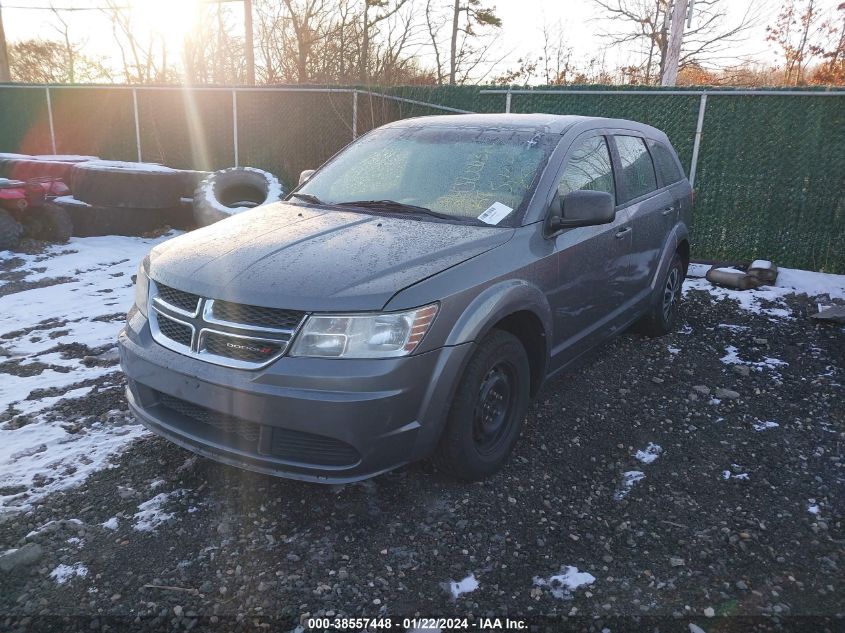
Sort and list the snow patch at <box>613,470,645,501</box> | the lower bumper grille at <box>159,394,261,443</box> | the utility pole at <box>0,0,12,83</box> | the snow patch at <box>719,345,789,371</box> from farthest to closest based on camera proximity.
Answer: the utility pole at <box>0,0,12,83</box> → the snow patch at <box>719,345,789,371</box> → the snow patch at <box>613,470,645,501</box> → the lower bumper grille at <box>159,394,261,443</box>

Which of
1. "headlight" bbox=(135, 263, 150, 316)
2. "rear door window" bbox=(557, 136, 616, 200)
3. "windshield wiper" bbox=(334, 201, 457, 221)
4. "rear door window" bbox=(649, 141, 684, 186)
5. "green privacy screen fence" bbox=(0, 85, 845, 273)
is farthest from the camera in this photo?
"green privacy screen fence" bbox=(0, 85, 845, 273)

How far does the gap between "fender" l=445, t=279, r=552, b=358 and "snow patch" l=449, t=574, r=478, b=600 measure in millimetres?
969

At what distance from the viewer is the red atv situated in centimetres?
798

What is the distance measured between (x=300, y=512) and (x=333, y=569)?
44 centimetres

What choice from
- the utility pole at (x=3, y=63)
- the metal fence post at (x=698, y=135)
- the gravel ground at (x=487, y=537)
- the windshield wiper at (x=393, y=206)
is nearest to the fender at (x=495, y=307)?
the windshield wiper at (x=393, y=206)

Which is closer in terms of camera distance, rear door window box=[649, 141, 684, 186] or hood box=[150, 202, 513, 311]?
hood box=[150, 202, 513, 311]

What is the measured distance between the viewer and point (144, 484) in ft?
10.2

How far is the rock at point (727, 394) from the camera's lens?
14.2 ft

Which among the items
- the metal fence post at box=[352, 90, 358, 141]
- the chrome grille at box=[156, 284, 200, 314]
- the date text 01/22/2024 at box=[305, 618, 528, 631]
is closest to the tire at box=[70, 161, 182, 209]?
the metal fence post at box=[352, 90, 358, 141]

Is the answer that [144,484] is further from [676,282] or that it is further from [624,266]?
[676,282]

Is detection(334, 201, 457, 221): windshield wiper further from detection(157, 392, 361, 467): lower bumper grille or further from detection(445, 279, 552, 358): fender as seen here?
detection(157, 392, 361, 467): lower bumper grille

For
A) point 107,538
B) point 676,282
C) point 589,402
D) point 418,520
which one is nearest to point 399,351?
point 418,520

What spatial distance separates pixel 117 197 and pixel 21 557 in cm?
741

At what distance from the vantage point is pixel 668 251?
5.07 metres
